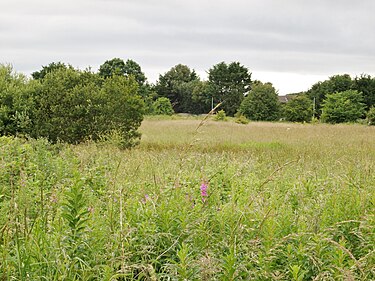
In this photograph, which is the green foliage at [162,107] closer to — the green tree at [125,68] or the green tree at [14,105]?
the green tree at [125,68]

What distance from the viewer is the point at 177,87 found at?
204ft

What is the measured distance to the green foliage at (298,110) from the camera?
128ft

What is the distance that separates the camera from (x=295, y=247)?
2.74m

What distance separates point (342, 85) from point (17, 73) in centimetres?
4375

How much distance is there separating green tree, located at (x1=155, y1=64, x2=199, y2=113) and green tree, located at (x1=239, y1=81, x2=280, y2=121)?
18.6 meters

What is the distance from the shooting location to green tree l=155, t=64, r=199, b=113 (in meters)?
62.0

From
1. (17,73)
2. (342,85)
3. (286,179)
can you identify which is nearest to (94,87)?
(17,73)

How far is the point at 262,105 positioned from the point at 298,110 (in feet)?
13.8

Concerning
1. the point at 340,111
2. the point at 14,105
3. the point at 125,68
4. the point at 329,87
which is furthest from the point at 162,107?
the point at 14,105

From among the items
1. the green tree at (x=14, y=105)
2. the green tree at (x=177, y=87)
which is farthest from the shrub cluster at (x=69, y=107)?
the green tree at (x=177, y=87)

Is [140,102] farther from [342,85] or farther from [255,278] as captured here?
[342,85]

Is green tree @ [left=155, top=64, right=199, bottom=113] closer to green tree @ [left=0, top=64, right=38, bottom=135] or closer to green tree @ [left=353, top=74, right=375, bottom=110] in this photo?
green tree @ [left=353, top=74, right=375, bottom=110]

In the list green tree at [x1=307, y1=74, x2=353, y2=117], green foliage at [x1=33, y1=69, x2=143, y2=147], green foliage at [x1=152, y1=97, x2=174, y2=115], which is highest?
green tree at [x1=307, y1=74, x2=353, y2=117]

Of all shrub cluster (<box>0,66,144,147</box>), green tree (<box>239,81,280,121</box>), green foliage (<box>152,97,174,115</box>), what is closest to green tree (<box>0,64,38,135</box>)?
shrub cluster (<box>0,66,144,147</box>)
